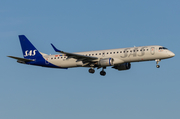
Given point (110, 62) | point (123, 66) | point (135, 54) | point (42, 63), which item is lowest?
point (123, 66)

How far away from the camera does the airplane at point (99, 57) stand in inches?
2170

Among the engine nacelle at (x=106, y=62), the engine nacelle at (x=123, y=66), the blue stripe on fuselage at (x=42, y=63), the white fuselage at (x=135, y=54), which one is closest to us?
the white fuselage at (x=135, y=54)

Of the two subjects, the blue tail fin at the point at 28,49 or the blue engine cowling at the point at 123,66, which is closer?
the blue engine cowling at the point at 123,66

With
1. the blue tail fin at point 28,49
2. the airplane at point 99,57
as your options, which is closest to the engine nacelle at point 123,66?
the airplane at point 99,57

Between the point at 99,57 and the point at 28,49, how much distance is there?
1454cm

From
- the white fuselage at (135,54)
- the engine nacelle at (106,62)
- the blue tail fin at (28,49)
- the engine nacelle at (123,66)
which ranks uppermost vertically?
the blue tail fin at (28,49)

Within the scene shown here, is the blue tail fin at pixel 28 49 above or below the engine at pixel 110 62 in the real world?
above

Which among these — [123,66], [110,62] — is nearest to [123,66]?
[123,66]

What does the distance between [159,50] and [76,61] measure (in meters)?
13.8

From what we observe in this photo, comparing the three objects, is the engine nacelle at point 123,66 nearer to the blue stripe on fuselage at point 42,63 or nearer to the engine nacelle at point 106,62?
the engine nacelle at point 106,62

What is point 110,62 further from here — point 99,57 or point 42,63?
point 42,63

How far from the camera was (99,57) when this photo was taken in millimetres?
57531

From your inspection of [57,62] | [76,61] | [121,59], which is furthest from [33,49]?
[121,59]

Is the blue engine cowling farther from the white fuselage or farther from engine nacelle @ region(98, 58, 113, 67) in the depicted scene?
engine nacelle @ region(98, 58, 113, 67)
